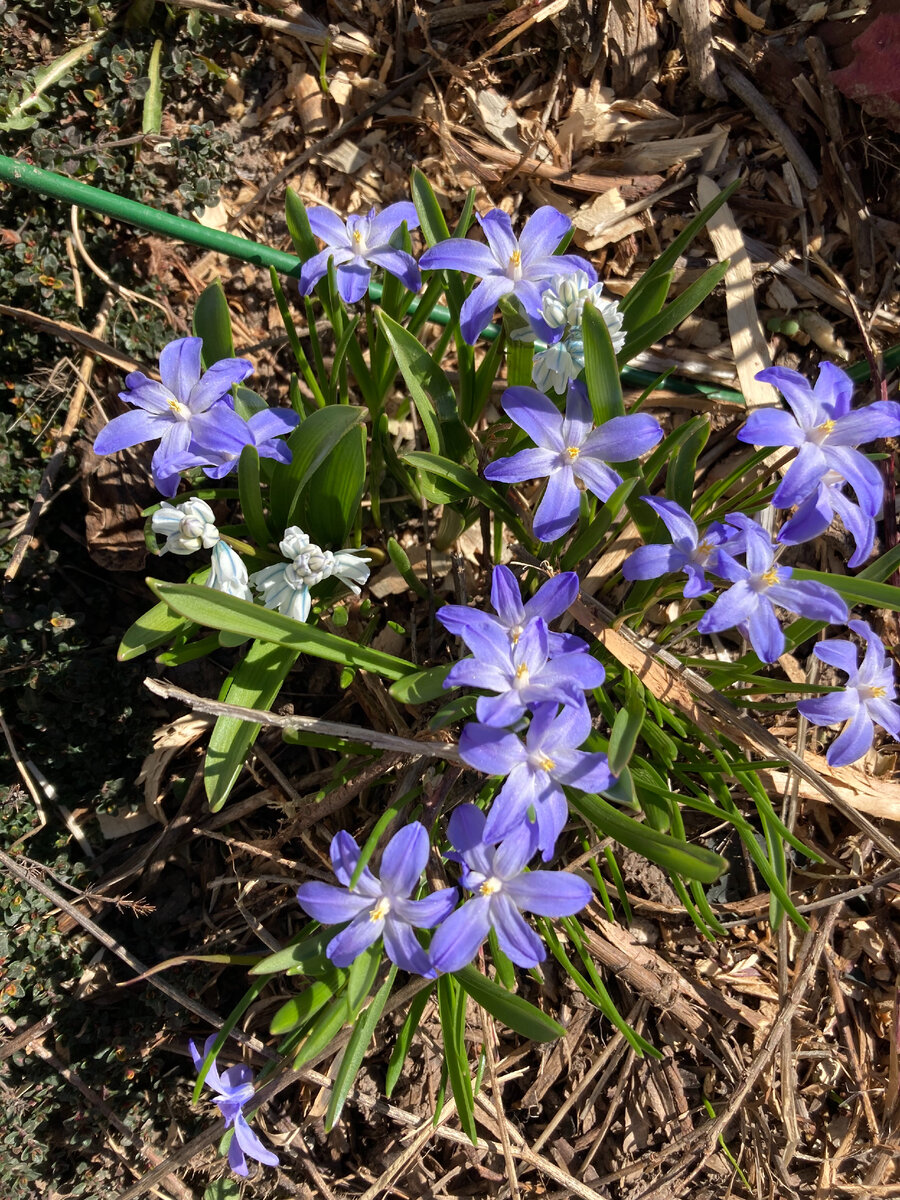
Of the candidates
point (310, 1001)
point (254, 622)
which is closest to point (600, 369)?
point (254, 622)

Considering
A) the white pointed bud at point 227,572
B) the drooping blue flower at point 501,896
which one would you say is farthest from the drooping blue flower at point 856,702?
the white pointed bud at point 227,572

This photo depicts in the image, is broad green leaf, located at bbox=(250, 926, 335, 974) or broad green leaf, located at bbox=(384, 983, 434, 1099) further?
broad green leaf, located at bbox=(384, 983, 434, 1099)

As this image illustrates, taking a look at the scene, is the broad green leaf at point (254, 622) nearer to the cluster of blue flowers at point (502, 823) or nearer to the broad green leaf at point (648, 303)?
the cluster of blue flowers at point (502, 823)

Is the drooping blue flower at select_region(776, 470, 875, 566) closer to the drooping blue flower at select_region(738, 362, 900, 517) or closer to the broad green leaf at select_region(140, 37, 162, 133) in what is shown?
the drooping blue flower at select_region(738, 362, 900, 517)

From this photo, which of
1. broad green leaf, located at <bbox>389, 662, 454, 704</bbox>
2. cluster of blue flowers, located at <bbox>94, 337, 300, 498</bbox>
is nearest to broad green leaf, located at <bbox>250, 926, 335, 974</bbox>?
broad green leaf, located at <bbox>389, 662, 454, 704</bbox>

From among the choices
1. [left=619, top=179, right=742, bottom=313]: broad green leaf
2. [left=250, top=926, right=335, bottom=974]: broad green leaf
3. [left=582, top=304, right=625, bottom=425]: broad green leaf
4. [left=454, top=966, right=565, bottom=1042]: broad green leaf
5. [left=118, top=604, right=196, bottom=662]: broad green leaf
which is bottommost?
[left=250, top=926, right=335, bottom=974]: broad green leaf
